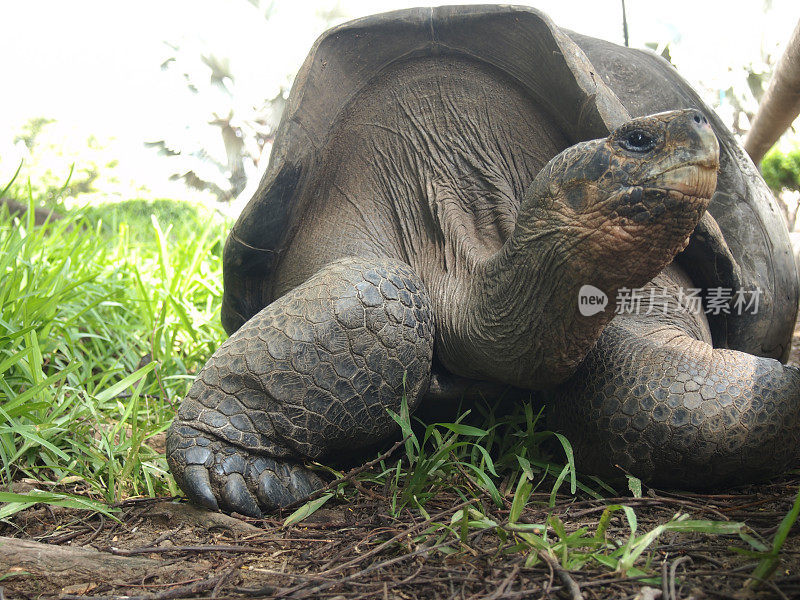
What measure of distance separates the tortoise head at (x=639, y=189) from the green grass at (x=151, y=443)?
538 millimetres

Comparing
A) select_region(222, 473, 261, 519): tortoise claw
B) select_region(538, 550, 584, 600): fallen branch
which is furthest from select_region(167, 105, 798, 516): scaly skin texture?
select_region(538, 550, 584, 600): fallen branch

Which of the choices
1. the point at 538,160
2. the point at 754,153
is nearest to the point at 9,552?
the point at 538,160

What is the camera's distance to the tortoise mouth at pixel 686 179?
1.32 meters

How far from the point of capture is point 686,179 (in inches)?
52.0

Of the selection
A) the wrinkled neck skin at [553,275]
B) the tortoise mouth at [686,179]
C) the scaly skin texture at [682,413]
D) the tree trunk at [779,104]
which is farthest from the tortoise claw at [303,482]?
the tree trunk at [779,104]

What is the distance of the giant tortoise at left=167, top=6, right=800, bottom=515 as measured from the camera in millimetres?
1493

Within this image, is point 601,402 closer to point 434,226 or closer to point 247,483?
point 434,226

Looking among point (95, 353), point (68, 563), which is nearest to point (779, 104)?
point (68, 563)

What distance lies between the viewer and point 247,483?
68.3 inches

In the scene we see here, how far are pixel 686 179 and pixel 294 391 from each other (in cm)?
106

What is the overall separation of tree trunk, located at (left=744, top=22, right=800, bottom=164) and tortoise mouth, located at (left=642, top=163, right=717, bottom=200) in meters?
1.55

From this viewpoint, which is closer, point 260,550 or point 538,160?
point 260,550

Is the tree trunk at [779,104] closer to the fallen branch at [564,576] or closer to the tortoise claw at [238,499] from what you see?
the fallen branch at [564,576]

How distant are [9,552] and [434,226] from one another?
4.84ft
